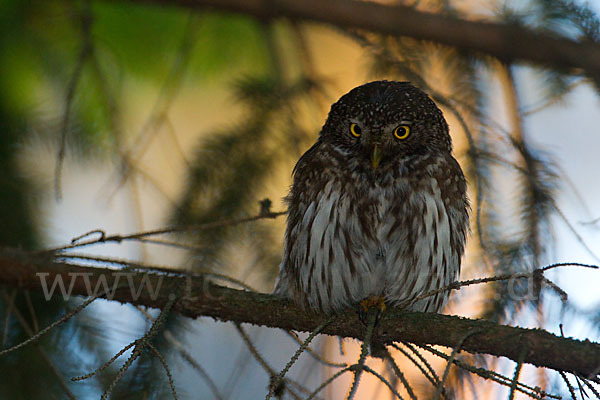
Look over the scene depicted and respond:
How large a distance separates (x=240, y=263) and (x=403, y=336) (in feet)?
2.69

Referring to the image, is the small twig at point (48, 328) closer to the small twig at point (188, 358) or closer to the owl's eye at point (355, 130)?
the small twig at point (188, 358)

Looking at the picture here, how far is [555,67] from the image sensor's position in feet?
Result: 8.53

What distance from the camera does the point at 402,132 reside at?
9.06ft

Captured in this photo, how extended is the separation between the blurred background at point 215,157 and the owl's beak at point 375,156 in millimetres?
302

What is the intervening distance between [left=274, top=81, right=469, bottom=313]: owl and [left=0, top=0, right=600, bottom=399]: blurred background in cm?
11

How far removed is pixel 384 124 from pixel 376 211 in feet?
1.18

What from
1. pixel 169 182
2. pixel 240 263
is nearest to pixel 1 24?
pixel 169 182

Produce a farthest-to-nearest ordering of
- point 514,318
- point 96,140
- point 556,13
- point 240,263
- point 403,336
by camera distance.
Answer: point 96,140 < point 240,263 < point 556,13 < point 514,318 < point 403,336

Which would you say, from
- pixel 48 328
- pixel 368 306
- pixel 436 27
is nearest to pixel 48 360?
pixel 48 328

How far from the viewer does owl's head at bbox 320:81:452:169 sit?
2.68 metres

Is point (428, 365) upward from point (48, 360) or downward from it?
upward

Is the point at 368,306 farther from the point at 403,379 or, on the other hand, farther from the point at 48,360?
the point at 48,360

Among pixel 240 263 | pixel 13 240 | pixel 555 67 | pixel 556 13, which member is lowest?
pixel 13 240

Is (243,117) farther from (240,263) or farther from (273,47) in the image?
(240,263)
